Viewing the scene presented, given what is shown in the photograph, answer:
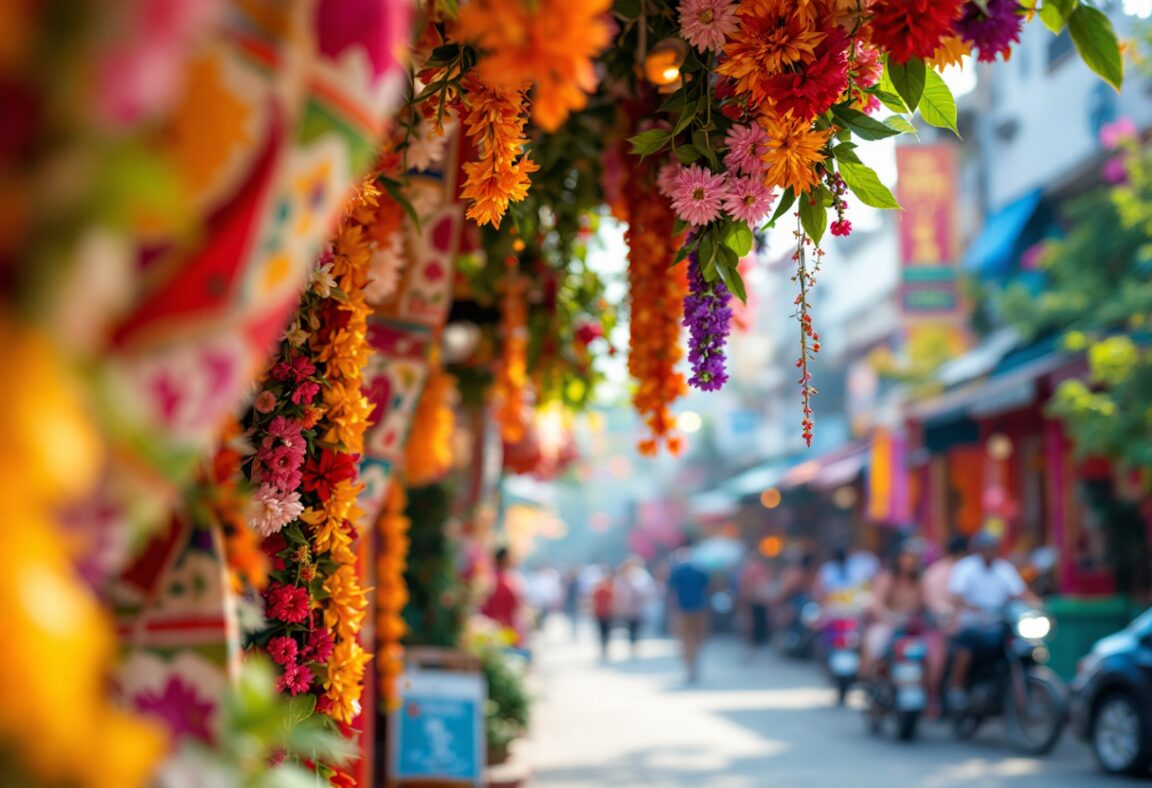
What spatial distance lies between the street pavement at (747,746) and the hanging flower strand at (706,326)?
223 inches

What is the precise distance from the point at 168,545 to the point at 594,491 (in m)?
100

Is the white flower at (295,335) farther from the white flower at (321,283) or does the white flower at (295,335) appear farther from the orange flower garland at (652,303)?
the orange flower garland at (652,303)

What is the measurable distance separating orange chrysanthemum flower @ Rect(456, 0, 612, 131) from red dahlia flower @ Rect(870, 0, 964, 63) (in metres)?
1.12

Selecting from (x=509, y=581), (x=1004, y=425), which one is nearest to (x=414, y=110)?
(x=509, y=581)

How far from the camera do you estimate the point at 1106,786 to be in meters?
8.87

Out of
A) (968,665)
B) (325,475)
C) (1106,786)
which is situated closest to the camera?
(325,475)

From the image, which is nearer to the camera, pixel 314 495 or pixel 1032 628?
pixel 314 495

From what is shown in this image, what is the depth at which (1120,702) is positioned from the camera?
9305 mm

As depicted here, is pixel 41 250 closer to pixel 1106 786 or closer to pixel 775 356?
pixel 1106 786

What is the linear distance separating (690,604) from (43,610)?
18029 millimetres

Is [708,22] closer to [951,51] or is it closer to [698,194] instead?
[698,194]

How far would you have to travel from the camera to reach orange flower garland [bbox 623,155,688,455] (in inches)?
195

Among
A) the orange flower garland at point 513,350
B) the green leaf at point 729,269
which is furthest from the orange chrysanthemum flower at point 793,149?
the orange flower garland at point 513,350

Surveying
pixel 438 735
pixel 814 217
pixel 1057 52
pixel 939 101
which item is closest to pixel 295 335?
pixel 814 217
